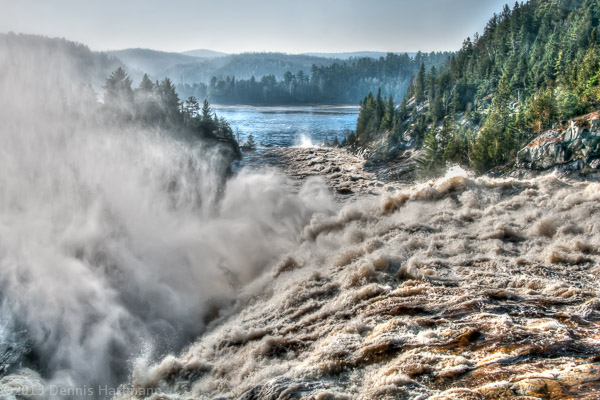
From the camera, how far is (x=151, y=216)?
24.3m

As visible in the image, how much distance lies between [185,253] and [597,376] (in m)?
17.8

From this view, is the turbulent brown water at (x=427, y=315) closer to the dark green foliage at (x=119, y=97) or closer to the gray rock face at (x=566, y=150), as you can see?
the gray rock face at (x=566, y=150)

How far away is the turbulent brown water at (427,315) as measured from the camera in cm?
819

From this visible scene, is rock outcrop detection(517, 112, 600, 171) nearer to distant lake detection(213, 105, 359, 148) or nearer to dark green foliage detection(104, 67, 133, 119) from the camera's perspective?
dark green foliage detection(104, 67, 133, 119)

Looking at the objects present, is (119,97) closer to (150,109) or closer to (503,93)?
(150,109)

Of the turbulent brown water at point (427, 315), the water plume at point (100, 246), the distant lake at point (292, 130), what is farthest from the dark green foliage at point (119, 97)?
the turbulent brown water at point (427, 315)

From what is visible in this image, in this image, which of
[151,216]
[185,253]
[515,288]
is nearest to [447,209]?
[515,288]

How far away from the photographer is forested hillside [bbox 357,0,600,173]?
49.2 m

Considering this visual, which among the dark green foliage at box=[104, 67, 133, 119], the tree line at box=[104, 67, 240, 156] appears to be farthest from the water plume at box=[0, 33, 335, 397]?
the tree line at box=[104, 67, 240, 156]

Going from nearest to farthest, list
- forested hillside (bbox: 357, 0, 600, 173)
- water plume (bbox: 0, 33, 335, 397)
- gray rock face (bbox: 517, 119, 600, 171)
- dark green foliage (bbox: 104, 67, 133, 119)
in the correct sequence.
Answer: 1. water plume (bbox: 0, 33, 335, 397)
2. gray rock face (bbox: 517, 119, 600, 171)
3. forested hillside (bbox: 357, 0, 600, 173)
4. dark green foliage (bbox: 104, 67, 133, 119)

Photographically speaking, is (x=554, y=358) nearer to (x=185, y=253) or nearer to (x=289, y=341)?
(x=289, y=341)

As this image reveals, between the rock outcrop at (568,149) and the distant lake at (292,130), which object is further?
the distant lake at (292,130)

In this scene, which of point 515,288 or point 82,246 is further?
point 82,246

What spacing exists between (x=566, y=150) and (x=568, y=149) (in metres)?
0.21
